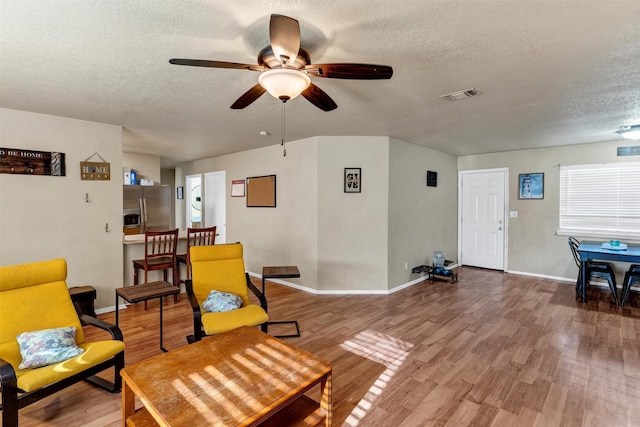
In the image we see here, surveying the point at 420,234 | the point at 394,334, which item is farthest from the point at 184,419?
the point at 420,234

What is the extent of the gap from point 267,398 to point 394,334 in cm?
207

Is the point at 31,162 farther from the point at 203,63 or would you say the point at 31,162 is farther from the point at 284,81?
the point at 284,81

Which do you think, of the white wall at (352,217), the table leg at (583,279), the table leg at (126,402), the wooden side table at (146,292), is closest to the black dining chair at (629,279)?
the table leg at (583,279)

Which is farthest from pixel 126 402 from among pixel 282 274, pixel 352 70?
pixel 352 70

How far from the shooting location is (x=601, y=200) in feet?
16.8

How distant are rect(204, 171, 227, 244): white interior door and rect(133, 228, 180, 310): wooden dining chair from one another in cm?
214

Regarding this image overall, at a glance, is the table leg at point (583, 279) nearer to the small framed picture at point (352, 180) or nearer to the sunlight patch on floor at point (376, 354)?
the sunlight patch on floor at point (376, 354)

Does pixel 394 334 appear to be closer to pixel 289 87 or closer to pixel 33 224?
pixel 289 87

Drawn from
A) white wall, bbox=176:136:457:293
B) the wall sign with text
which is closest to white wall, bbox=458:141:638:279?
white wall, bbox=176:136:457:293

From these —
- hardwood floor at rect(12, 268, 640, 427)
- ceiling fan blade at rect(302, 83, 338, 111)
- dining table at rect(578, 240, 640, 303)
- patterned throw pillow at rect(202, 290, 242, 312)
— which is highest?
ceiling fan blade at rect(302, 83, 338, 111)

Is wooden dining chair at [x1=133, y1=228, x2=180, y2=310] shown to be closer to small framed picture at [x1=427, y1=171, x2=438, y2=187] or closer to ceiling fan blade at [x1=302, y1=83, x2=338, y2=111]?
ceiling fan blade at [x1=302, y1=83, x2=338, y2=111]

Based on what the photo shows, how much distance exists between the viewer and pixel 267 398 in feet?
5.10

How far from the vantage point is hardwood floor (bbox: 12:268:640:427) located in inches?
81.9

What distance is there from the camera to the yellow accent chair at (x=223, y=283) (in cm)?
266
